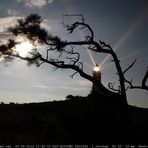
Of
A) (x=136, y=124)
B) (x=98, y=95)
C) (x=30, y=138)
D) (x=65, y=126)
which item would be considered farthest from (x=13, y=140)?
(x=136, y=124)

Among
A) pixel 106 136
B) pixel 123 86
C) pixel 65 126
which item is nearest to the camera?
pixel 123 86

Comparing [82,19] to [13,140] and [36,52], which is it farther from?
[13,140]

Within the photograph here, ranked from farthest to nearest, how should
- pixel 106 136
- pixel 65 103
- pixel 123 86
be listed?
pixel 65 103 → pixel 106 136 → pixel 123 86

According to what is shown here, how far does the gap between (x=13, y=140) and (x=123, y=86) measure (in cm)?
1068

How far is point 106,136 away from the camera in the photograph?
28.8m

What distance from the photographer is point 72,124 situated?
3177 centimetres

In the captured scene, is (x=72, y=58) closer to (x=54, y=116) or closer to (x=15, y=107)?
(x=54, y=116)

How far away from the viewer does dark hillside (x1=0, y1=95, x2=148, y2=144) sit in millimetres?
29078

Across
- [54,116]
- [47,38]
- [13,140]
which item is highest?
[47,38]

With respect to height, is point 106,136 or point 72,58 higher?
point 72,58

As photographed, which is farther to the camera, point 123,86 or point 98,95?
point 98,95

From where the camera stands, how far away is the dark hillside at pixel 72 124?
29.1m

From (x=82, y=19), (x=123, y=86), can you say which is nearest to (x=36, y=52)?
(x=82, y=19)

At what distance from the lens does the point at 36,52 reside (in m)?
23.1
